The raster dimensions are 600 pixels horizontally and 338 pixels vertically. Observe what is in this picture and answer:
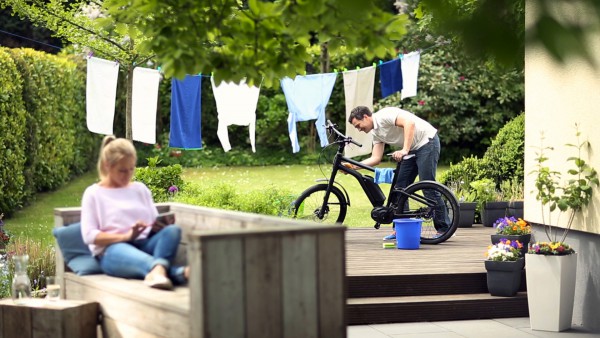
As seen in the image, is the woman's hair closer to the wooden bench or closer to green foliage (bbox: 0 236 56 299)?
the wooden bench

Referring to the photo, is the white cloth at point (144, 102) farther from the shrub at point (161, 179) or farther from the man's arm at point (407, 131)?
the man's arm at point (407, 131)

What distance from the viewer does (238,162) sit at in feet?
65.5

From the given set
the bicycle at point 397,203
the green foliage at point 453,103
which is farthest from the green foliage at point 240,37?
the green foliage at point 453,103

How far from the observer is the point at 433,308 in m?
6.51

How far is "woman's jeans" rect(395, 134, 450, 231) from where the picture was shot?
27.1 feet

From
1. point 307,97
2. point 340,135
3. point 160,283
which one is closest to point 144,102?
point 307,97

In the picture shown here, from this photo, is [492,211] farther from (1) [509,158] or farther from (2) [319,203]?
(2) [319,203]

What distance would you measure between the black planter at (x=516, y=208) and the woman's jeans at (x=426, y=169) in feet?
5.76

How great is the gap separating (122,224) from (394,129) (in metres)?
4.43

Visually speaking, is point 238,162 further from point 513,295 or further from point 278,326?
point 278,326

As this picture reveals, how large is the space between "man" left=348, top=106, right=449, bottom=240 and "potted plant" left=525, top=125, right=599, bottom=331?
2.03m

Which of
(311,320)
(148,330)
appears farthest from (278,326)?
(148,330)

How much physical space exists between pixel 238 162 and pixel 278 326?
16683 millimetres

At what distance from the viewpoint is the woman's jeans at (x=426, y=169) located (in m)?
8.27
